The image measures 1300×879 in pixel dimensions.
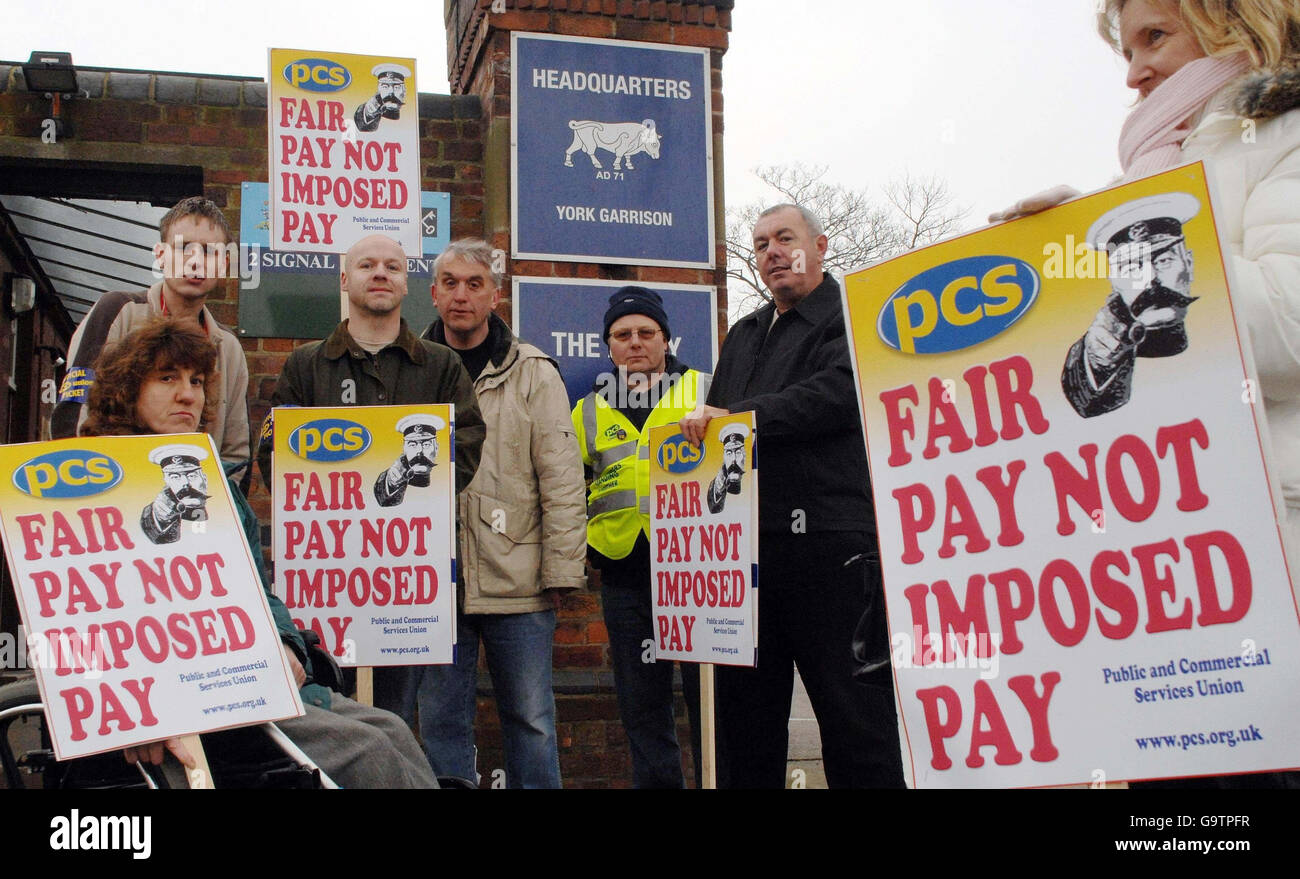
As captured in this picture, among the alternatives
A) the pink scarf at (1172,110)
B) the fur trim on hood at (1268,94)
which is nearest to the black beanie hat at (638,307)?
the pink scarf at (1172,110)

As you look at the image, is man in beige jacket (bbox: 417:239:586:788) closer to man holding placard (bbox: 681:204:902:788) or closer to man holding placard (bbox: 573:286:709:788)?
man holding placard (bbox: 573:286:709:788)

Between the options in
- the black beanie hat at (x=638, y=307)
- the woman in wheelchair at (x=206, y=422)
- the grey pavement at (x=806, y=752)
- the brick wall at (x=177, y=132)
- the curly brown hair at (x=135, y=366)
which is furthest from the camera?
the grey pavement at (x=806, y=752)

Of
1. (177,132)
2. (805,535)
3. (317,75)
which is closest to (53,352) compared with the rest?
(177,132)

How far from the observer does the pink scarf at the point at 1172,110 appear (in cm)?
187

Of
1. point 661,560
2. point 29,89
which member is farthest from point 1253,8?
point 29,89

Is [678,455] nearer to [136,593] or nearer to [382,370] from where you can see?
[382,370]

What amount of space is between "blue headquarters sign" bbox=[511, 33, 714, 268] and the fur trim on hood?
4.19 m

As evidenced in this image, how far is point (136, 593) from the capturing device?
2.25m

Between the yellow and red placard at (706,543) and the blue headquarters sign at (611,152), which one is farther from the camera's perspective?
the blue headquarters sign at (611,152)

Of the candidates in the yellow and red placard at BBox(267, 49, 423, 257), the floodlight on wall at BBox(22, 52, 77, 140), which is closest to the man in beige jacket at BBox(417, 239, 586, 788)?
the yellow and red placard at BBox(267, 49, 423, 257)

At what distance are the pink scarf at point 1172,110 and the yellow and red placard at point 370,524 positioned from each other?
7.59 ft

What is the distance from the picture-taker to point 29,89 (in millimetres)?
5504

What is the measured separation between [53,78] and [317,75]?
5.82 ft

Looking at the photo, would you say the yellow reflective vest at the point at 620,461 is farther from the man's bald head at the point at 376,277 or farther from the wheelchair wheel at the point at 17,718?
the wheelchair wheel at the point at 17,718
